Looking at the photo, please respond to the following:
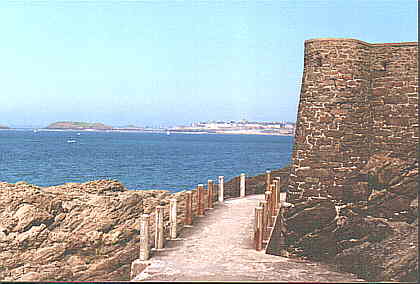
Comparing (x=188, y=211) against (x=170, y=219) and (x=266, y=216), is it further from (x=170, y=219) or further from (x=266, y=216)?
(x=266, y=216)

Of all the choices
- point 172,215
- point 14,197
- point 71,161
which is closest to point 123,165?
point 71,161

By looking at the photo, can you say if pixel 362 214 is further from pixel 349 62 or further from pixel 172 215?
pixel 172 215

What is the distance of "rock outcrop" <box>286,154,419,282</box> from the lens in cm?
1606

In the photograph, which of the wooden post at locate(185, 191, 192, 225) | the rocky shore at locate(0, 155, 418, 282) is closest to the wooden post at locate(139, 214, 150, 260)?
the rocky shore at locate(0, 155, 418, 282)

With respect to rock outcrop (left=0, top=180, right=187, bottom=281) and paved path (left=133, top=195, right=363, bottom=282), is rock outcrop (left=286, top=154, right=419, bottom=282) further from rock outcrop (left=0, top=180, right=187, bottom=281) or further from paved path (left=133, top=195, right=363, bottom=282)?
rock outcrop (left=0, top=180, right=187, bottom=281)

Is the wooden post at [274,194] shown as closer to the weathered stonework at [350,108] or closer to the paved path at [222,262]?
the weathered stonework at [350,108]

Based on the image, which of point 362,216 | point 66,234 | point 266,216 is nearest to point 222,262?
point 266,216

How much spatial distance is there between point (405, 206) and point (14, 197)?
1637cm

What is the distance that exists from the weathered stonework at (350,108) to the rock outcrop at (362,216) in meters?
0.37

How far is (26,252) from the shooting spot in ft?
68.7

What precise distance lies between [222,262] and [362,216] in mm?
5523

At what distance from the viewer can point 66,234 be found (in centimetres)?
2191

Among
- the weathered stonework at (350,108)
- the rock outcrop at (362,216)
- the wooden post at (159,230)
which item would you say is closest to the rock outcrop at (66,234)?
the wooden post at (159,230)

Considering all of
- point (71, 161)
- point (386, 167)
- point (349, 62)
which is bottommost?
point (71, 161)
